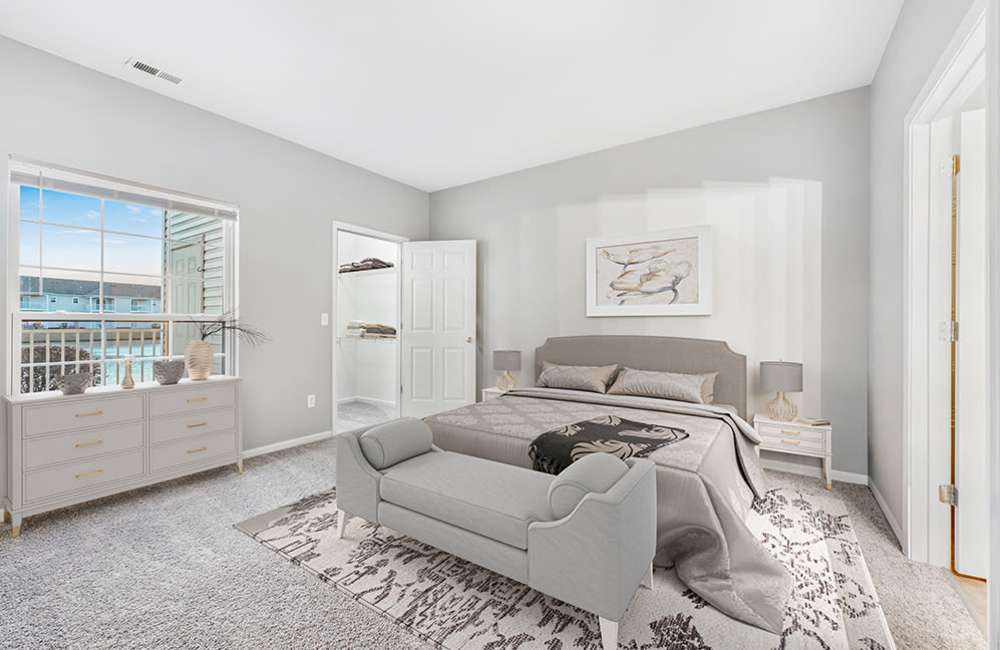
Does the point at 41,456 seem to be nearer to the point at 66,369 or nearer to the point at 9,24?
the point at 66,369

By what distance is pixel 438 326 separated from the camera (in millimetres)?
4844

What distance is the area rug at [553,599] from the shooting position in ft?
4.92

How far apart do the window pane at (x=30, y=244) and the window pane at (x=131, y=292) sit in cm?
34

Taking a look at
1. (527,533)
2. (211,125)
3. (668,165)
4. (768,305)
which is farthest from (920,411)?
(211,125)

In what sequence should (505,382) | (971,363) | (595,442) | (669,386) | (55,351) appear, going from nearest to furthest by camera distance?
(971,363) < (595,442) < (55,351) < (669,386) < (505,382)

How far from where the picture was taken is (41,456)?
2324 millimetres

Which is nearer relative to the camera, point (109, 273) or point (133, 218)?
point (109, 273)

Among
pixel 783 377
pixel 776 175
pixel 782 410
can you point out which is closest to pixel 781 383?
pixel 783 377

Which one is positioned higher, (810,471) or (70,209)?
(70,209)

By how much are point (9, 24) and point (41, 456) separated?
7.62 ft

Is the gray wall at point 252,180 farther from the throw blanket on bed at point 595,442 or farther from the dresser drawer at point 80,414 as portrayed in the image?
the throw blanket on bed at point 595,442

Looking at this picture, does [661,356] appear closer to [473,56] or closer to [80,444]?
[473,56]

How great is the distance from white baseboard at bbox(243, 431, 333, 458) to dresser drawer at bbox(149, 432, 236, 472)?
43 cm

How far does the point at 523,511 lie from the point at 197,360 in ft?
8.81
